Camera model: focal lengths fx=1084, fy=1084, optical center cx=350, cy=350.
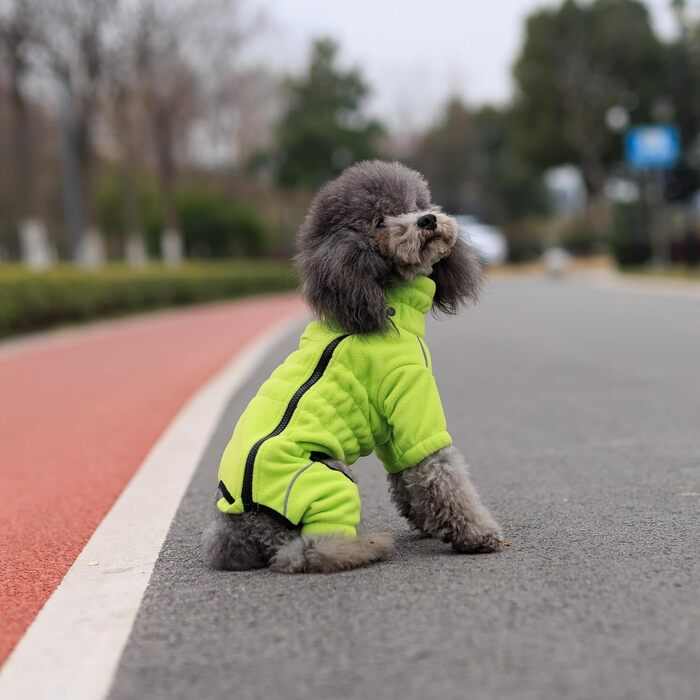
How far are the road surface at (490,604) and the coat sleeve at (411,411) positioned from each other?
1.25 ft

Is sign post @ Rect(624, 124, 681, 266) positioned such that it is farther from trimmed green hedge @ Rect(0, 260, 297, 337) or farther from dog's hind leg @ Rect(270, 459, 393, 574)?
dog's hind leg @ Rect(270, 459, 393, 574)

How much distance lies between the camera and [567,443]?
6.05 m

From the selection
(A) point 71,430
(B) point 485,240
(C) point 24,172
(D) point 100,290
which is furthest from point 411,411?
(B) point 485,240

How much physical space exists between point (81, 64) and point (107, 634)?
1173 inches

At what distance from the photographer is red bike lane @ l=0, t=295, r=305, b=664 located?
407 centimetres

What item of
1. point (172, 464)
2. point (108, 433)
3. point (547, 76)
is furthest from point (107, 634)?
point (547, 76)

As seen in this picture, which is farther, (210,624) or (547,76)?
(547,76)

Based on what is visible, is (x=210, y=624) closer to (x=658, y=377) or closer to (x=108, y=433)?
(x=108, y=433)

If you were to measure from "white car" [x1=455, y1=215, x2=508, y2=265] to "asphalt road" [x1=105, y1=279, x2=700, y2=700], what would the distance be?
42.1 inches

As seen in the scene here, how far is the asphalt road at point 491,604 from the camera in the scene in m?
2.54

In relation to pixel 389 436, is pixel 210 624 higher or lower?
lower

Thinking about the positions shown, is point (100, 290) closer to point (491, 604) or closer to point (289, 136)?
point (491, 604)

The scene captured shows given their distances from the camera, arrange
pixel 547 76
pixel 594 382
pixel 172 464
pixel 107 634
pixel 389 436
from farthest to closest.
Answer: pixel 547 76
pixel 594 382
pixel 172 464
pixel 389 436
pixel 107 634

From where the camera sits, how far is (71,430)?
7891 millimetres
